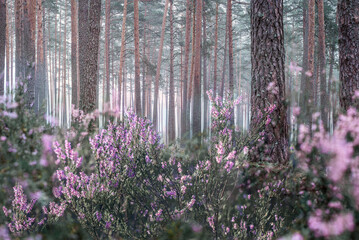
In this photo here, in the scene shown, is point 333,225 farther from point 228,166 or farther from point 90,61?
point 90,61

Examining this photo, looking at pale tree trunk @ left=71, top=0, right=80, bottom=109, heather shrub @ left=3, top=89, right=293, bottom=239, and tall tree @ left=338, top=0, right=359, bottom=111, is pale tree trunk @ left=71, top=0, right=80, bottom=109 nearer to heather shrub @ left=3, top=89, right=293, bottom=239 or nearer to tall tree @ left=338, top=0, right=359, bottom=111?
heather shrub @ left=3, top=89, right=293, bottom=239

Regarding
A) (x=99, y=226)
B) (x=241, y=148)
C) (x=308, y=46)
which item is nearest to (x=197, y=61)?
(x=308, y=46)

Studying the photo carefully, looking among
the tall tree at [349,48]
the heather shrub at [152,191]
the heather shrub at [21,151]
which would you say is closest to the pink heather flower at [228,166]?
the heather shrub at [152,191]

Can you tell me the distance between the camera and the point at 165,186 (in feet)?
13.5

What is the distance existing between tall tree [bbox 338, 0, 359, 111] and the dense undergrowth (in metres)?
2.24

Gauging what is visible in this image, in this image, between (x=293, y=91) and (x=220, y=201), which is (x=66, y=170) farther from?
(x=293, y=91)

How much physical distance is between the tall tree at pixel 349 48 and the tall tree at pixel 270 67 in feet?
4.91

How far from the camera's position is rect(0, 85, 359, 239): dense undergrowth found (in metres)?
1.88

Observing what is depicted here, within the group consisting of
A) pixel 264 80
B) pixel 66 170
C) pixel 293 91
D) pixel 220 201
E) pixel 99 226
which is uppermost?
pixel 264 80

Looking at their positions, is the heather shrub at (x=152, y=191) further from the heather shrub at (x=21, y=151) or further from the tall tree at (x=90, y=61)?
the tall tree at (x=90, y=61)

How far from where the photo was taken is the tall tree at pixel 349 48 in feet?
18.9

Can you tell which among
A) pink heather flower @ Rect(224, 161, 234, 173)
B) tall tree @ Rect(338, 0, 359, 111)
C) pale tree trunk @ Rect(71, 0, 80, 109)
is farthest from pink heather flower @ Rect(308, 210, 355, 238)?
pale tree trunk @ Rect(71, 0, 80, 109)

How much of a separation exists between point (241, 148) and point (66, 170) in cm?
218

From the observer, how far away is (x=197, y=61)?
1220cm
